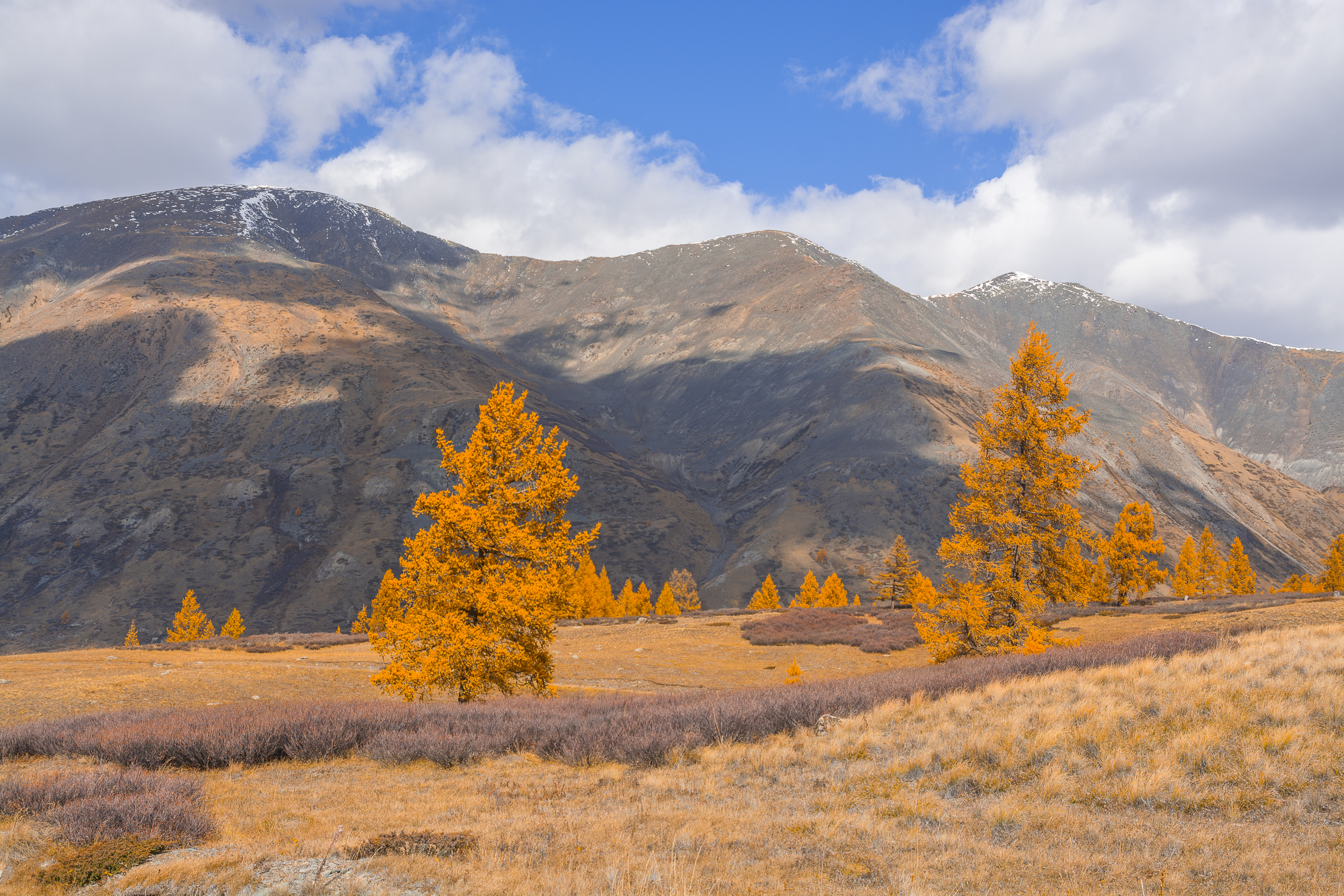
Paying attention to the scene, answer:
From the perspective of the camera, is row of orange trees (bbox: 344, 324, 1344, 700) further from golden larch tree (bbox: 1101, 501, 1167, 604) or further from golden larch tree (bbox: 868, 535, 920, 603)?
golden larch tree (bbox: 1101, 501, 1167, 604)

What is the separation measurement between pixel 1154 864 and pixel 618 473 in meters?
167

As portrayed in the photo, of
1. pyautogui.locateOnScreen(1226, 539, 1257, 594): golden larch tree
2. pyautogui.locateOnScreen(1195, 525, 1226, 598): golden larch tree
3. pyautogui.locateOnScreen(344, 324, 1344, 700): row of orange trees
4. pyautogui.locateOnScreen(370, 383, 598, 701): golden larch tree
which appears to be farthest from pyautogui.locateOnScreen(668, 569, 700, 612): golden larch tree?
pyautogui.locateOnScreen(370, 383, 598, 701): golden larch tree

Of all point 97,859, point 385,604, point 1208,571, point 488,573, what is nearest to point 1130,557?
point 1208,571

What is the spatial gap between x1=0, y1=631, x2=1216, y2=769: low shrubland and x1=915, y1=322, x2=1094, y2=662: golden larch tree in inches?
253

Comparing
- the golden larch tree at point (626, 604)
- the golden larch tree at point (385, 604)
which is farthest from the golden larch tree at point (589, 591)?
the golden larch tree at point (385, 604)

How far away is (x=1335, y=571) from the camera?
234 feet

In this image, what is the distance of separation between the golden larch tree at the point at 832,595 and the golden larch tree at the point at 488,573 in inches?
2514

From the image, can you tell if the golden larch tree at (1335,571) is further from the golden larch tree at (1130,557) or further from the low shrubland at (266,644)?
the low shrubland at (266,644)

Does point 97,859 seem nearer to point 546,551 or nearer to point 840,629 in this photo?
point 546,551

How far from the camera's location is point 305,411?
162500 millimetres

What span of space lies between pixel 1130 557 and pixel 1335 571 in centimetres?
3348

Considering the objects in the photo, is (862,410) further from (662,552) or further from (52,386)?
(52,386)

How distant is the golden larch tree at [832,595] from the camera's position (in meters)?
79.8

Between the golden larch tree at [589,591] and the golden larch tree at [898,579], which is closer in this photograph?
the golden larch tree at [898,579]
